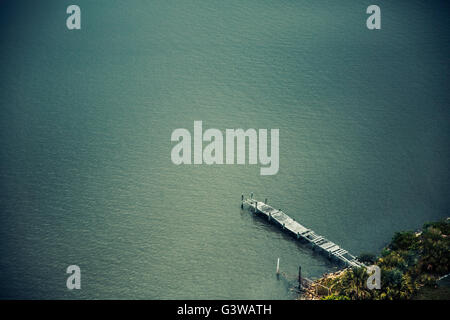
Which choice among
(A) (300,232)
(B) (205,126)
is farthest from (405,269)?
(B) (205,126)

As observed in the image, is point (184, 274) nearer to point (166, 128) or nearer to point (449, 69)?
point (166, 128)

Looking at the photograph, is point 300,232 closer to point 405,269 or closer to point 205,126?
point 405,269

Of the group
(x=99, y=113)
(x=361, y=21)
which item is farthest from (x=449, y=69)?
(x=99, y=113)

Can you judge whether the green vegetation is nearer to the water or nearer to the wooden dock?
the wooden dock

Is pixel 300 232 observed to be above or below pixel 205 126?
below

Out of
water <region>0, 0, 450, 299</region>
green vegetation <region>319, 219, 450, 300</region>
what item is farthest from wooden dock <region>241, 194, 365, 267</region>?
green vegetation <region>319, 219, 450, 300</region>

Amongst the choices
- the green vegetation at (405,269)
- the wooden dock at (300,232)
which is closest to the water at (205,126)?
the wooden dock at (300,232)
